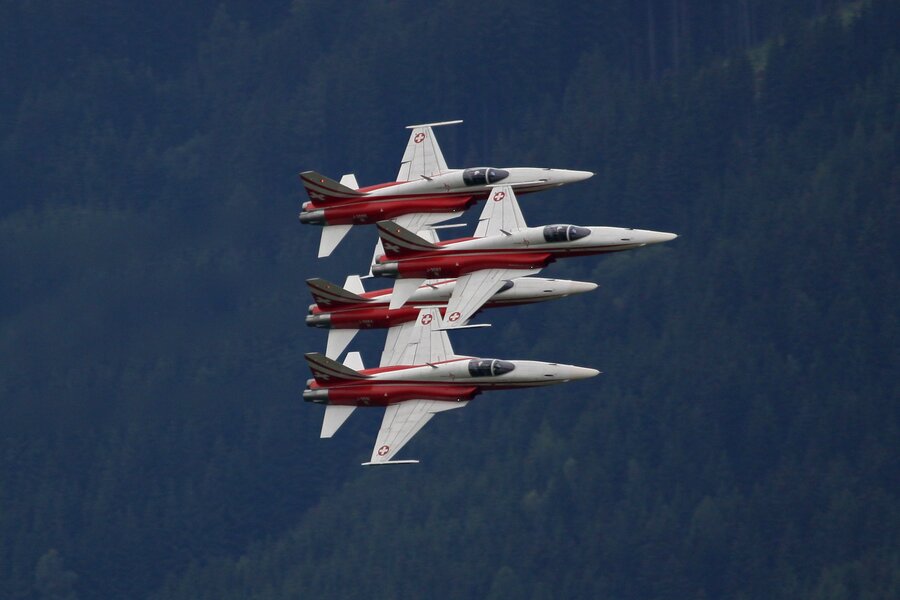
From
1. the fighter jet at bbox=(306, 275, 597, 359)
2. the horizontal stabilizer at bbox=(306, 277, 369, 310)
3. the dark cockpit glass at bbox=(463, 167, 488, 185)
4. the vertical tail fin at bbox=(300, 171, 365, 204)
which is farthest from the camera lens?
the vertical tail fin at bbox=(300, 171, 365, 204)

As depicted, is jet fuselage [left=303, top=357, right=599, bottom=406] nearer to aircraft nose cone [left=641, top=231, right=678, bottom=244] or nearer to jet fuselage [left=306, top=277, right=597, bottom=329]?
jet fuselage [left=306, top=277, right=597, bottom=329]

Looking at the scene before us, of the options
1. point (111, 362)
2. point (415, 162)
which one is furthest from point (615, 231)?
point (111, 362)

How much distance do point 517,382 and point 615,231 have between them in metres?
7.84

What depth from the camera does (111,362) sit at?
654 ft

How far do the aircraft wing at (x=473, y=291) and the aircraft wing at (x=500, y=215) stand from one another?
1.91 metres

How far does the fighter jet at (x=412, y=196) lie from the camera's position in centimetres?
9594

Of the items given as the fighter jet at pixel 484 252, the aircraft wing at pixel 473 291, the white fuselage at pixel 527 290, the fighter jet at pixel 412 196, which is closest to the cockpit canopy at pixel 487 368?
the aircraft wing at pixel 473 291

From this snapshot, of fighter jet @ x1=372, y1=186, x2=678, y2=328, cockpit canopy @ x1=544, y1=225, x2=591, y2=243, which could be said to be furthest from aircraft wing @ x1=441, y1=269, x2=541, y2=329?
cockpit canopy @ x1=544, y1=225, x2=591, y2=243

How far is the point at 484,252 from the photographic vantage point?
305 feet

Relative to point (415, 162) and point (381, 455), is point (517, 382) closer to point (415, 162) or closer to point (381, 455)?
point (381, 455)

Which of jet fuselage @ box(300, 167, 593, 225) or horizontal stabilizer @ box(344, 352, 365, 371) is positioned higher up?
jet fuselage @ box(300, 167, 593, 225)

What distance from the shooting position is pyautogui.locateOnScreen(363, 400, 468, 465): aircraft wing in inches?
3622

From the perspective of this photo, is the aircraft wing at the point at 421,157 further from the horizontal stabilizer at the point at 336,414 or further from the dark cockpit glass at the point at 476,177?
the horizontal stabilizer at the point at 336,414

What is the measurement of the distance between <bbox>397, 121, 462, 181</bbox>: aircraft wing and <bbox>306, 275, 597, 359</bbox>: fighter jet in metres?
5.60
